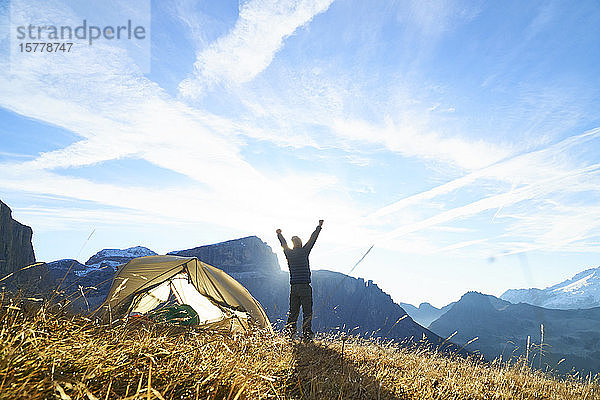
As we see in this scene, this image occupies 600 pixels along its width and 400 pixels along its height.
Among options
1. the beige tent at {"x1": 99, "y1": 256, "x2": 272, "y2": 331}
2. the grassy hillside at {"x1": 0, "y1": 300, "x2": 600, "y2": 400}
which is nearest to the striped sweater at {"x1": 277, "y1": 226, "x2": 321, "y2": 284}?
the beige tent at {"x1": 99, "y1": 256, "x2": 272, "y2": 331}

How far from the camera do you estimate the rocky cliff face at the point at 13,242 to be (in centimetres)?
10493

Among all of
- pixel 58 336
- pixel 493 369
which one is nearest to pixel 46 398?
pixel 58 336

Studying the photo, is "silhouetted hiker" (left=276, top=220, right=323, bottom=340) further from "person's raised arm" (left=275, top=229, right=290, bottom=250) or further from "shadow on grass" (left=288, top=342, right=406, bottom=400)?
"shadow on grass" (left=288, top=342, right=406, bottom=400)

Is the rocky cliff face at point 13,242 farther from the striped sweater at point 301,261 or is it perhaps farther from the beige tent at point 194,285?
the striped sweater at point 301,261

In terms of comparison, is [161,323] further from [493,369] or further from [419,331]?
[419,331]

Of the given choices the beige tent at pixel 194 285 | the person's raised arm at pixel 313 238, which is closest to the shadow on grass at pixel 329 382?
the beige tent at pixel 194 285

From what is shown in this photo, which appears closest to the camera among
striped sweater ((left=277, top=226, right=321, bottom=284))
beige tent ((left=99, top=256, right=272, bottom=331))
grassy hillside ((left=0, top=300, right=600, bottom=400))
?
grassy hillside ((left=0, top=300, right=600, bottom=400))

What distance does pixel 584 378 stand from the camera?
25.3 feet

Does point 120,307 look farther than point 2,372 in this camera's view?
Yes

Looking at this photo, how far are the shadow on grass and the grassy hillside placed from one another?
0.04ft

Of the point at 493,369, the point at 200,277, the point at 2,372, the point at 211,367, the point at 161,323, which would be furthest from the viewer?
the point at 200,277

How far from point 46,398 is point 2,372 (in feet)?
0.85

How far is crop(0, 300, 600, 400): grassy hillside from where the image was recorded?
187 centimetres

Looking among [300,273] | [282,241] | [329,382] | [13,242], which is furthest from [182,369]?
[13,242]
